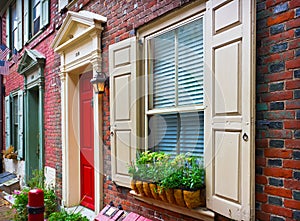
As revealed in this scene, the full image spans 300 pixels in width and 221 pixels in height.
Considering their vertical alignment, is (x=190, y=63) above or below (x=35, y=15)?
below

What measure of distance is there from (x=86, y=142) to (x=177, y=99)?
2237 millimetres

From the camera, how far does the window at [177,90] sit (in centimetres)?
270

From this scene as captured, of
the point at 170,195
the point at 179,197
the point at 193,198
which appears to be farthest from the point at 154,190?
the point at 193,198

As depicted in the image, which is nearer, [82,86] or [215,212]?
[215,212]

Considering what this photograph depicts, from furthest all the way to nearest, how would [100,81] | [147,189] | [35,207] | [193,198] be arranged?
1. [100,81]
2. [147,189]
3. [193,198]
4. [35,207]

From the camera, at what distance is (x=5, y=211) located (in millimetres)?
5555

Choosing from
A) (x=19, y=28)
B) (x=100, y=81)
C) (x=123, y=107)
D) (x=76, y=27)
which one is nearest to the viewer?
(x=123, y=107)

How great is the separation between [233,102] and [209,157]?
0.53 meters

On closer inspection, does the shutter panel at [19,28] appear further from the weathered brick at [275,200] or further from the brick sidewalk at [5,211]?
the weathered brick at [275,200]

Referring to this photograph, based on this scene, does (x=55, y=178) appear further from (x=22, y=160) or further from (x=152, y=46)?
(x=152, y=46)

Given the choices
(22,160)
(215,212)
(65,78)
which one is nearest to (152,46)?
(215,212)

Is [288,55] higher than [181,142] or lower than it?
higher

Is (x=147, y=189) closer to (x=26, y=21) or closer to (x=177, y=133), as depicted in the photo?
(x=177, y=133)

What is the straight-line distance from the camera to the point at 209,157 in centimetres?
240
